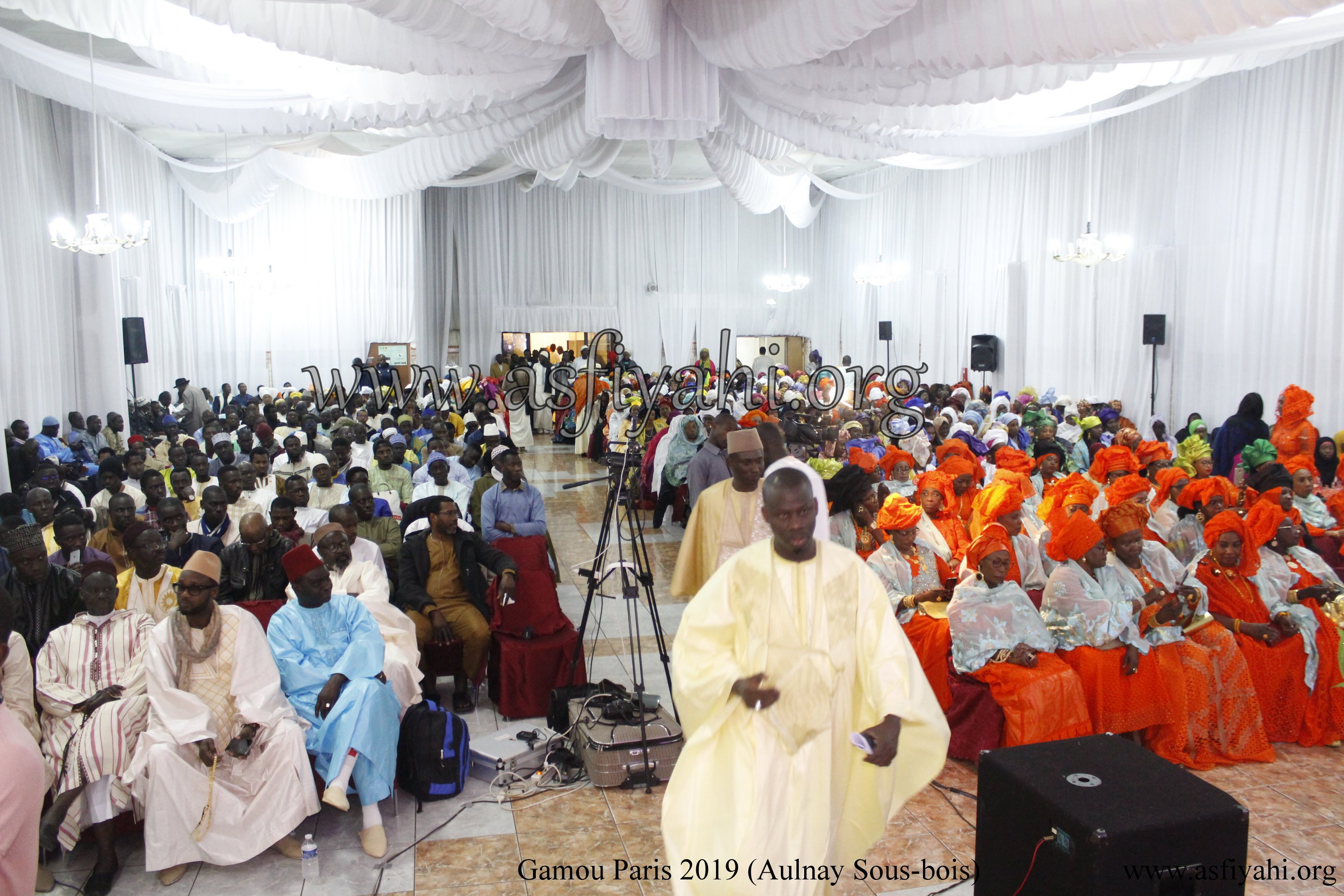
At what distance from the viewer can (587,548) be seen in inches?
380

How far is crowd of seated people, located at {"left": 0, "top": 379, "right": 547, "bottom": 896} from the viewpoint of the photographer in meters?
3.95

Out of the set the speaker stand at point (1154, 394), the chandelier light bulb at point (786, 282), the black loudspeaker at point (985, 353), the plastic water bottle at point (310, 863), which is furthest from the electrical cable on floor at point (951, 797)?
the chandelier light bulb at point (786, 282)

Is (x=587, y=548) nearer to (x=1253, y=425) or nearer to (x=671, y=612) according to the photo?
(x=671, y=612)

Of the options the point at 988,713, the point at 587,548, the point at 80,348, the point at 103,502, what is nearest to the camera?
the point at 988,713

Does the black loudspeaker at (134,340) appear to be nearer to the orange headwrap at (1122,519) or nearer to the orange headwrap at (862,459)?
the orange headwrap at (862,459)

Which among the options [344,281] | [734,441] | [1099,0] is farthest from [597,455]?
[1099,0]

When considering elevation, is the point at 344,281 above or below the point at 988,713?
above

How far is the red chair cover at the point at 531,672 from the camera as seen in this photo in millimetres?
5398

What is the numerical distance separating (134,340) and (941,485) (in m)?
10.7

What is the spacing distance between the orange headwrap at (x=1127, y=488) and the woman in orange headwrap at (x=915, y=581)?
1.23 m

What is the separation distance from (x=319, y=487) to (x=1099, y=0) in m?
5.98

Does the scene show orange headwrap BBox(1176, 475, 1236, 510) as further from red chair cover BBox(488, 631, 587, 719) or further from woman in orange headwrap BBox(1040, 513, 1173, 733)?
red chair cover BBox(488, 631, 587, 719)

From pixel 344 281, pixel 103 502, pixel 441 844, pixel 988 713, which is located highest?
pixel 344 281

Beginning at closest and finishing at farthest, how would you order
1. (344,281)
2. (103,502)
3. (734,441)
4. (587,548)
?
(734,441) → (103,502) → (587,548) → (344,281)
